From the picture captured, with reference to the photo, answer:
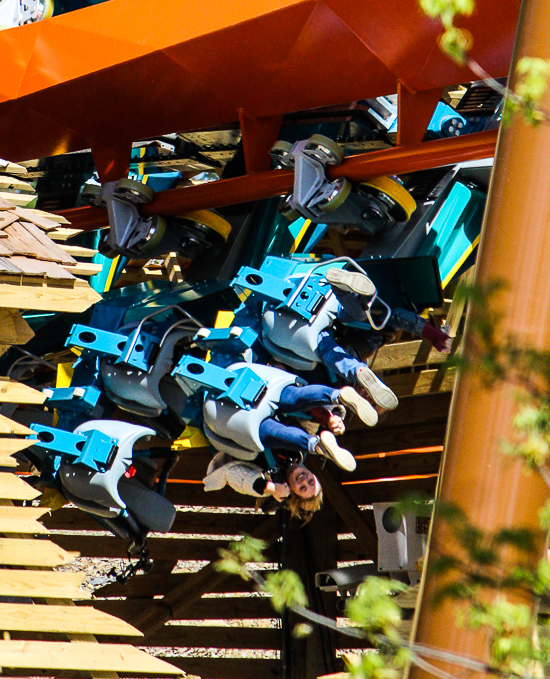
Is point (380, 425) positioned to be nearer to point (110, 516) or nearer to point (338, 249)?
point (338, 249)

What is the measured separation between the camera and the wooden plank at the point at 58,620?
428 centimetres

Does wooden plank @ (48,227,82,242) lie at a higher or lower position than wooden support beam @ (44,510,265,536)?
higher

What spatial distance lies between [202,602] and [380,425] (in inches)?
93.0

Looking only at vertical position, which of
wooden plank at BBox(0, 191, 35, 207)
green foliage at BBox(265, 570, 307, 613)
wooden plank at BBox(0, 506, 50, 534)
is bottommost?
green foliage at BBox(265, 570, 307, 613)

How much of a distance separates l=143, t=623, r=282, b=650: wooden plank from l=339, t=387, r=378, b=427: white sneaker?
4280 mm

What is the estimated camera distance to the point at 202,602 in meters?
8.66

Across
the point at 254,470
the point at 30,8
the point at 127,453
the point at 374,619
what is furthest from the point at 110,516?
the point at 374,619

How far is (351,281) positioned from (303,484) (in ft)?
3.58

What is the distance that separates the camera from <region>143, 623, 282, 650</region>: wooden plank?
8430mm

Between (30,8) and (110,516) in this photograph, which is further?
(30,8)

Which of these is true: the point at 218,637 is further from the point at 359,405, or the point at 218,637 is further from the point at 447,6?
the point at 447,6

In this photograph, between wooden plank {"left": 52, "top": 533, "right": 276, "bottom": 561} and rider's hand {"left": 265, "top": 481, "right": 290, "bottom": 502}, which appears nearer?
rider's hand {"left": 265, "top": 481, "right": 290, "bottom": 502}

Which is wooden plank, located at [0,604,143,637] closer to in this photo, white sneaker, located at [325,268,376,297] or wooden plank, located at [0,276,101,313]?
wooden plank, located at [0,276,101,313]

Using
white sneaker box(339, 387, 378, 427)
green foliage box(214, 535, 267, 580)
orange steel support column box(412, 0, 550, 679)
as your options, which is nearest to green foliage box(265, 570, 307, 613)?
green foliage box(214, 535, 267, 580)
